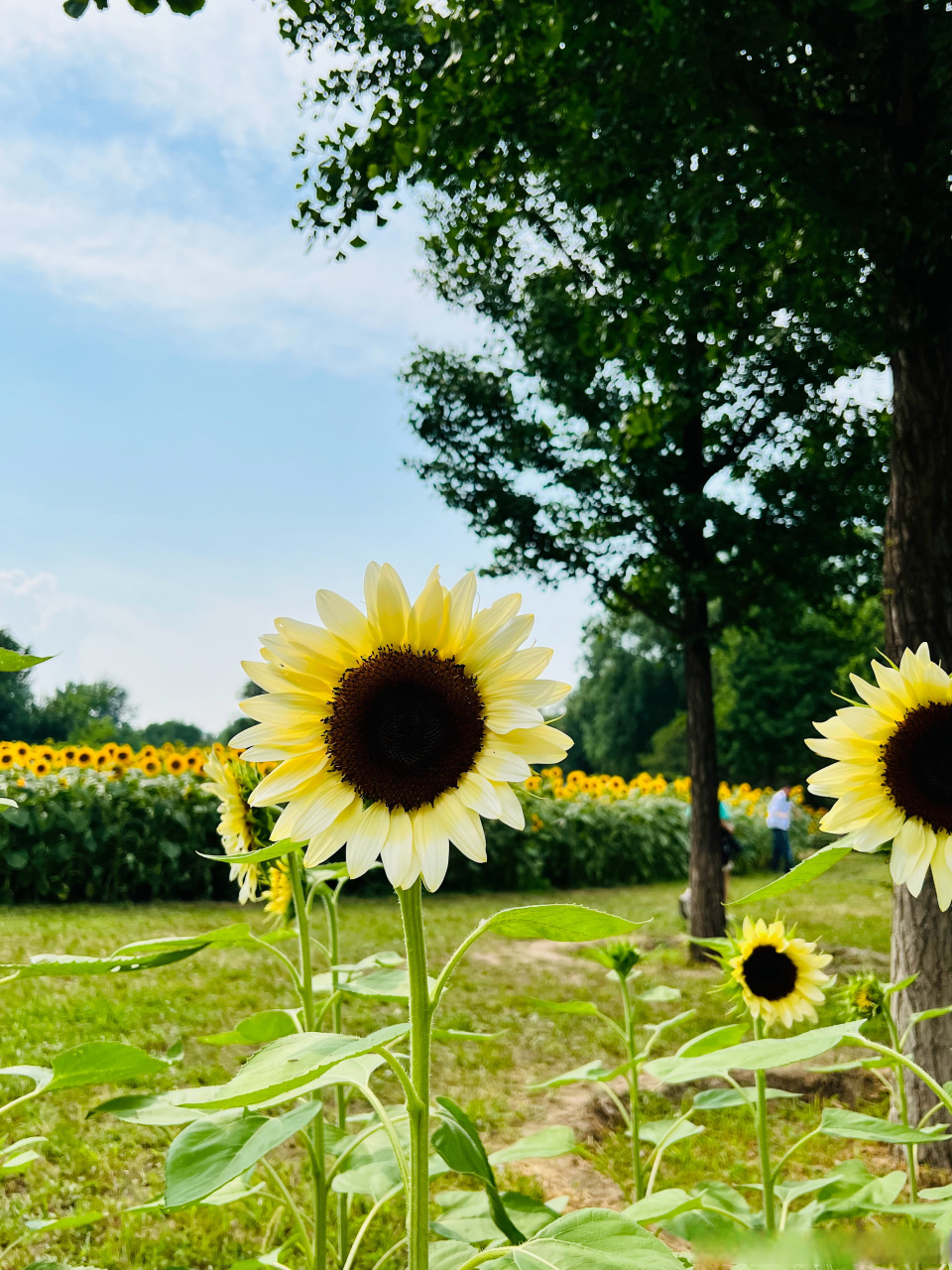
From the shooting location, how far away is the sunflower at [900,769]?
1257 mm

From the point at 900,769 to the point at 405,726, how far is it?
69 centimetres

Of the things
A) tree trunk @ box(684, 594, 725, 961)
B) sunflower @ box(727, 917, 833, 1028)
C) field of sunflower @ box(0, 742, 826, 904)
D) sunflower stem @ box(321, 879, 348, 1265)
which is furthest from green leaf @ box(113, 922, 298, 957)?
tree trunk @ box(684, 594, 725, 961)

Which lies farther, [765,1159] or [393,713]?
[765,1159]

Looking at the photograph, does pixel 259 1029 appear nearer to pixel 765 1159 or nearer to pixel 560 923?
pixel 560 923

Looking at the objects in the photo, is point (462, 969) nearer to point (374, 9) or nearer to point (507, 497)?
point (507, 497)

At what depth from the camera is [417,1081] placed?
38.5 inches

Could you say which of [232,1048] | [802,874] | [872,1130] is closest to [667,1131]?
[872,1130]

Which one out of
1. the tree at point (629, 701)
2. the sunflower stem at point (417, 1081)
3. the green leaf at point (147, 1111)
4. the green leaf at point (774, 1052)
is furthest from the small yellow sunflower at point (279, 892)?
the tree at point (629, 701)

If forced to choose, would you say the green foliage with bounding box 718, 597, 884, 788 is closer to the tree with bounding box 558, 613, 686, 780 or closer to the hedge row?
the tree with bounding box 558, 613, 686, 780

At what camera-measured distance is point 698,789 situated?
7266 mm

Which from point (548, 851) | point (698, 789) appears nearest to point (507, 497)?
point (698, 789)

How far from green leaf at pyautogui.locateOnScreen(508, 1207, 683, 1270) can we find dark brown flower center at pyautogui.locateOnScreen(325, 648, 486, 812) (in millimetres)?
444

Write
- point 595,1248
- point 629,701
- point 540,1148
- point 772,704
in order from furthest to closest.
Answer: point 629,701, point 772,704, point 540,1148, point 595,1248

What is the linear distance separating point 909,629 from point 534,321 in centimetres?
484
